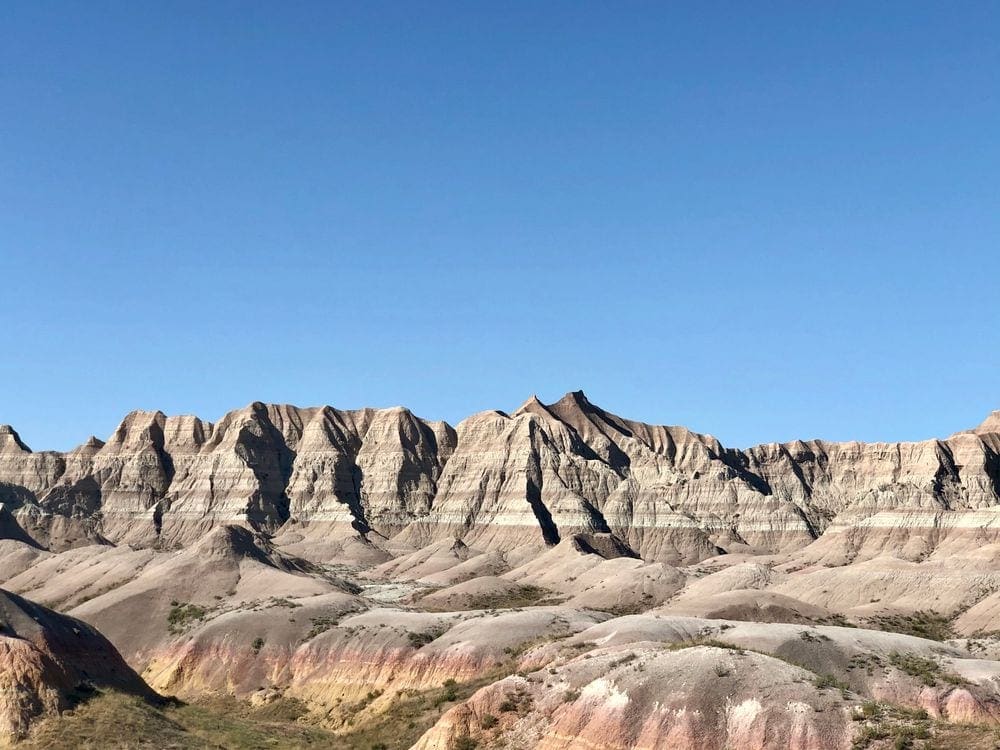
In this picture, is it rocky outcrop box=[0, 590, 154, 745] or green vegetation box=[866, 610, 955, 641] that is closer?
rocky outcrop box=[0, 590, 154, 745]

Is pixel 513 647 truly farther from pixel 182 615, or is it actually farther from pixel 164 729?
pixel 182 615

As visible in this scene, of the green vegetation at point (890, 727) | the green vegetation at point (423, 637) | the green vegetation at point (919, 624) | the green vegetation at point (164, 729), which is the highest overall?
the green vegetation at point (423, 637)

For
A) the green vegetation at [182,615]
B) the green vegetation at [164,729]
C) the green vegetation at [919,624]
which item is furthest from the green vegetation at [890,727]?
the green vegetation at [182,615]

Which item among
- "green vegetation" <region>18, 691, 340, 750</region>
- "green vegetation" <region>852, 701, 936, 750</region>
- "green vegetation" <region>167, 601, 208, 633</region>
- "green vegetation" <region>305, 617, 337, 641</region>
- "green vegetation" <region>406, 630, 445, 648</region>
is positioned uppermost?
"green vegetation" <region>167, 601, 208, 633</region>

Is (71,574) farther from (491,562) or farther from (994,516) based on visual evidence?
(994,516)

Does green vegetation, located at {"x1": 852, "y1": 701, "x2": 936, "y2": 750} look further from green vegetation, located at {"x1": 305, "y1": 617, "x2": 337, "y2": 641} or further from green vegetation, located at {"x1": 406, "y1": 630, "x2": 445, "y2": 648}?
green vegetation, located at {"x1": 305, "y1": 617, "x2": 337, "y2": 641}

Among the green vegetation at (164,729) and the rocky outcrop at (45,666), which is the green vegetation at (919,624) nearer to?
the green vegetation at (164,729)

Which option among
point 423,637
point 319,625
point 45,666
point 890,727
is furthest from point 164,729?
point 890,727

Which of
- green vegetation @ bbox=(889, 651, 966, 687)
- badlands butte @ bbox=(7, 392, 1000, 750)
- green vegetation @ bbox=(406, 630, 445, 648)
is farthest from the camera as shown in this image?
green vegetation @ bbox=(406, 630, 445, 648)

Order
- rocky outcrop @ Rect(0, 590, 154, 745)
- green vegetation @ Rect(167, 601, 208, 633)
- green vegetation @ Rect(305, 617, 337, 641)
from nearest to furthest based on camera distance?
rocky outcrop @ Rect(0, 590, 154, 745) → green vegetation @ Rect(305, 617, 337, 641) → green vegetation @ Rect(167, 601, 208, 633)

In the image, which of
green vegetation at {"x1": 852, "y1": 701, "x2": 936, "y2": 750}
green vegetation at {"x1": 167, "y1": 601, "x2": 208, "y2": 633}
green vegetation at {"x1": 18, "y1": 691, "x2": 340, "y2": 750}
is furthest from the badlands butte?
green vegetation at {"x1": 167, "y1": 601, "x2": 208, "y2": 633}

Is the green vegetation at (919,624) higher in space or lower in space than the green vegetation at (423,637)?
lower

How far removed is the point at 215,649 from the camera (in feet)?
282

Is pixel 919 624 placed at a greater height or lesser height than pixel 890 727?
greater
